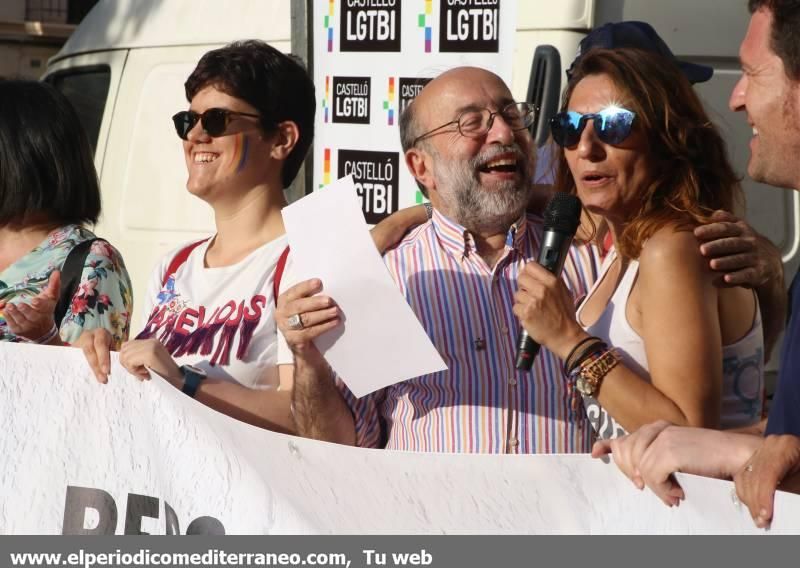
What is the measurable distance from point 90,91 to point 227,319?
12.9 feet

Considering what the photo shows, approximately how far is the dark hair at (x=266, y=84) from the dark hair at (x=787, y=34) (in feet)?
5.10

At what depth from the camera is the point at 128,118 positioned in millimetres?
6348

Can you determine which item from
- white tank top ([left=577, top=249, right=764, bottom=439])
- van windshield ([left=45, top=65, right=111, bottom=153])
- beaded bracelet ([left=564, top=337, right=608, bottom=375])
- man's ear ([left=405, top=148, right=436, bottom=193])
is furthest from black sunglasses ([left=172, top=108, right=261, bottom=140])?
van windshield ([left=45, top=65, right=111, bottom=153])

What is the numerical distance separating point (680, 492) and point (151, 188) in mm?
4459

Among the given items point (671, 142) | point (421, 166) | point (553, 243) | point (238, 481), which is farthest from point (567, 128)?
point (238, 481)

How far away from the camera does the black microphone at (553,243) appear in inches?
103

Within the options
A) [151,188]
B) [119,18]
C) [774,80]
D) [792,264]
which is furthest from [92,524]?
[119,18]

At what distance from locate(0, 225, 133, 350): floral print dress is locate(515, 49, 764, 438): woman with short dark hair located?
122 centimetres

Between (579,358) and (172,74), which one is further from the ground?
(172,74)

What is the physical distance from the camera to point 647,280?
8.69 feet

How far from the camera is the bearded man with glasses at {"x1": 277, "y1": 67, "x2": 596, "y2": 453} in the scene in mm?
2980

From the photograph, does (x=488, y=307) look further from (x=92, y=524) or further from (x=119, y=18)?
(x=119, y=18)

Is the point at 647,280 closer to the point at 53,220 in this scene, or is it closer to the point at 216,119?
the point at 216,119

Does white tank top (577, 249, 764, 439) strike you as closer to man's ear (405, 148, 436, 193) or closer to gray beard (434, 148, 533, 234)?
gray beard (434, 148, 533, 234)
